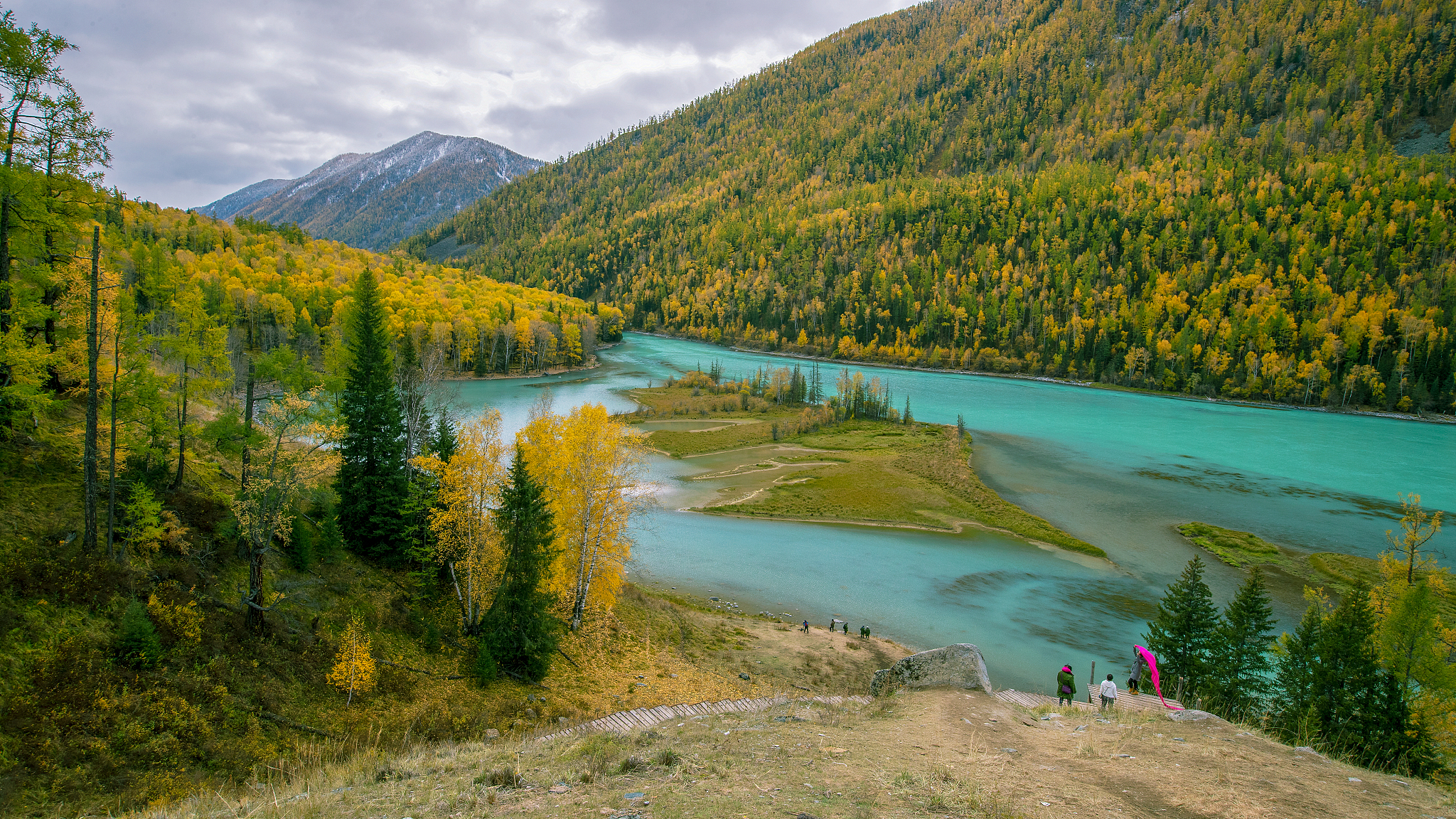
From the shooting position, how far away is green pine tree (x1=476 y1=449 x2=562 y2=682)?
20500 millimetres

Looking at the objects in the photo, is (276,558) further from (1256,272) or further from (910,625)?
(1256,272)

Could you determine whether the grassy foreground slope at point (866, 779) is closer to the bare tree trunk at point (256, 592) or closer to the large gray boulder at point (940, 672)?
the large gray boulder at point (940, 672)

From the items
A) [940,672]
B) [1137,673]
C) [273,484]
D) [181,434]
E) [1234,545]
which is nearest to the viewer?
[273,484]

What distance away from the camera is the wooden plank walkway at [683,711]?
16531 mm

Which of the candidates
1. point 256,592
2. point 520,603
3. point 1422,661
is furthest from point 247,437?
point 1422,661

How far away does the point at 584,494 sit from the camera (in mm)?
25609

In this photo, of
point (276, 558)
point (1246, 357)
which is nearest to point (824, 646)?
point (276, 558)

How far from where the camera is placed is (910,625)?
31.4 meters

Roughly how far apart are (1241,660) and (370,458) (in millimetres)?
34735

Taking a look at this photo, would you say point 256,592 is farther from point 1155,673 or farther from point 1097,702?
point 1155,673

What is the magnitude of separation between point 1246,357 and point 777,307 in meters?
101

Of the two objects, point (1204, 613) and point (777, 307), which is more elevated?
point (777, 307)

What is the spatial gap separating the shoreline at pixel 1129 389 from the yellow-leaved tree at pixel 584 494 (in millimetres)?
115280

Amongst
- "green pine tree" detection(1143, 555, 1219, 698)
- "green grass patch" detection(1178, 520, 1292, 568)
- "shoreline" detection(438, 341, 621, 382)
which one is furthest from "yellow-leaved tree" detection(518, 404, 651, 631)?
"shoreline" detection(438, 341, 621, 382)
